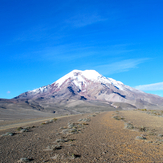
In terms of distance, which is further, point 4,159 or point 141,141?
point 141,141

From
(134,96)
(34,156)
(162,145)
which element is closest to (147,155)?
(162,145)

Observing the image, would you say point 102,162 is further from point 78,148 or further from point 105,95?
point 105,95

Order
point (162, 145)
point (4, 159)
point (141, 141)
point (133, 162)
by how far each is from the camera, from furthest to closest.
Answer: point (141, 141) < point (162, 145) < point (4, 159) < point (133, 162)

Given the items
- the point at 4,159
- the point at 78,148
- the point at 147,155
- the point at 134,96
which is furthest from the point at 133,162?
the point at 134,96

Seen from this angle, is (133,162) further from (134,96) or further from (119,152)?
(134,96)

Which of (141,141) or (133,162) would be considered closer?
(133,162)

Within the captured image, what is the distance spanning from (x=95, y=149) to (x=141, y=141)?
3.41 m

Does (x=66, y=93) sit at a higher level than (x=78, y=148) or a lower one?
higher

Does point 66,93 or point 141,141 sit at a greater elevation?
point 66,93

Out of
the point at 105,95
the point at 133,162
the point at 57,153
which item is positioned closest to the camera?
the point at 133,162

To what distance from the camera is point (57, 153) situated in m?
7.82

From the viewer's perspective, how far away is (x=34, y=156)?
7.55 meters

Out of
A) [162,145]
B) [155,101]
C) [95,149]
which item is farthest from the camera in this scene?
[155,101]

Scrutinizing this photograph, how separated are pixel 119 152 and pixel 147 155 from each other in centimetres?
130
